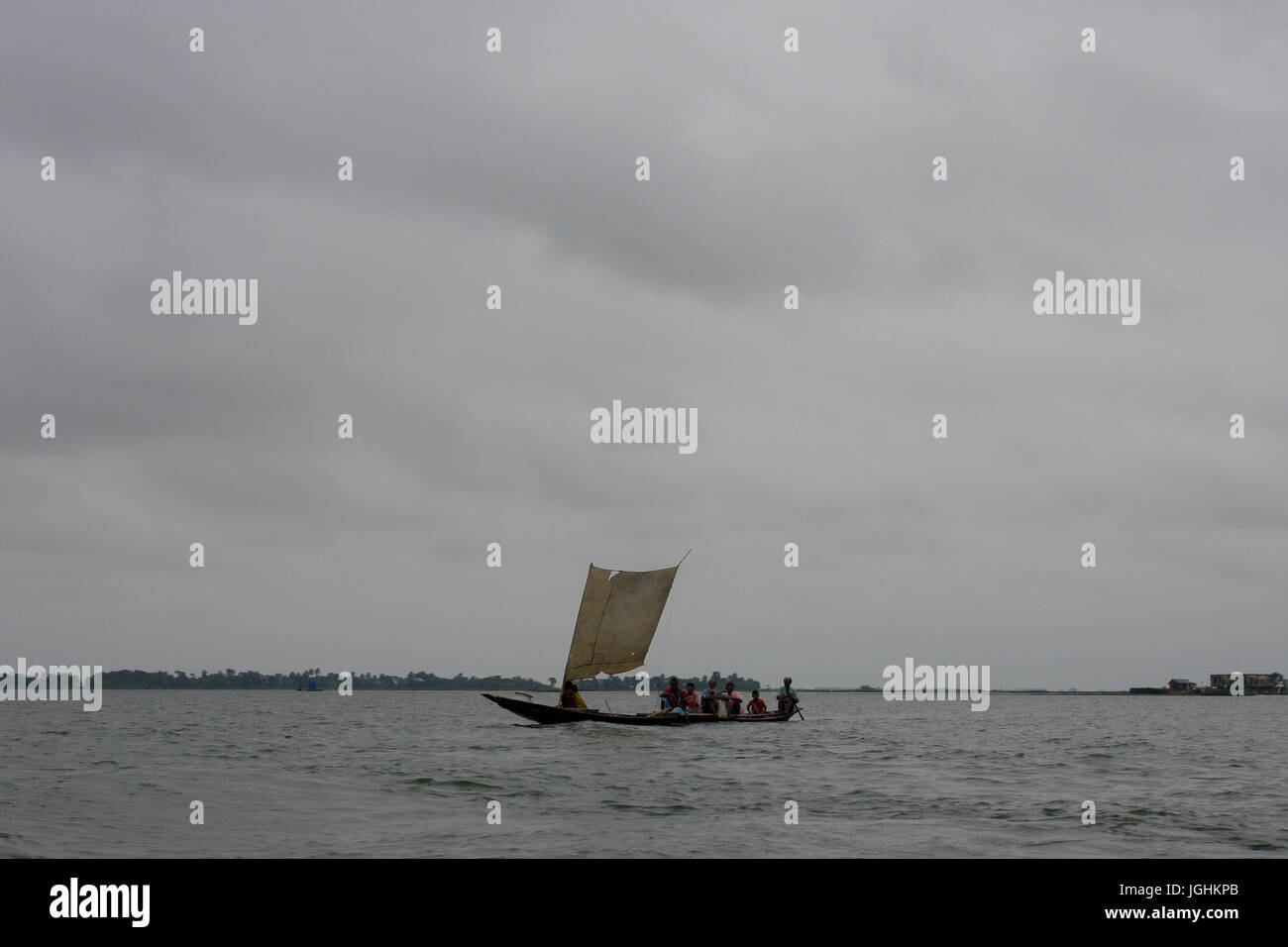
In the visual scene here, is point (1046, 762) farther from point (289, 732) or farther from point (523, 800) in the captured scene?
point (289, 732)

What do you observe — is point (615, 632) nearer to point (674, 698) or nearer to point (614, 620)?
point (614, 620)

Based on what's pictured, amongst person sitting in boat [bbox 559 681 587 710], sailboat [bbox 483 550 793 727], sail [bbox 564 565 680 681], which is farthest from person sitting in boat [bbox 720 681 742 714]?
person sitting in boat [bbox 559 681 587 710]

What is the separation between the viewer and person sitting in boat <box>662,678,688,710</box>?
42719 millimetres

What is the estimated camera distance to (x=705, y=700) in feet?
146

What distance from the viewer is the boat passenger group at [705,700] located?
42.4m

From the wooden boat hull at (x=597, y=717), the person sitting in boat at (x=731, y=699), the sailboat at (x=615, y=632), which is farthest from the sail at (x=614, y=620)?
the person sitting in boat at (x=731, y=699)

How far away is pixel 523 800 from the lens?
22422 millimetres

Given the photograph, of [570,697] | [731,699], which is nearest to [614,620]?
[570,697]

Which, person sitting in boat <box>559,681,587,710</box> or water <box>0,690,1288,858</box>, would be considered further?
person sitting in boat <box>559,681,587,710</box>

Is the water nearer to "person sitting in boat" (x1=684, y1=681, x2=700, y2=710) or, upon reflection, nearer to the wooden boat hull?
the wooden boat hull

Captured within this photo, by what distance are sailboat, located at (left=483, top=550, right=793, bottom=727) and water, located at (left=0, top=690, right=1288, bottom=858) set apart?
967mm

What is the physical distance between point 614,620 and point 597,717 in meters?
3.88

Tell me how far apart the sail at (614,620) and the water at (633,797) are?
9.67 feet

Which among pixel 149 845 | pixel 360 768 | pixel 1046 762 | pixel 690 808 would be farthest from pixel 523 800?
pixel 1046 762
